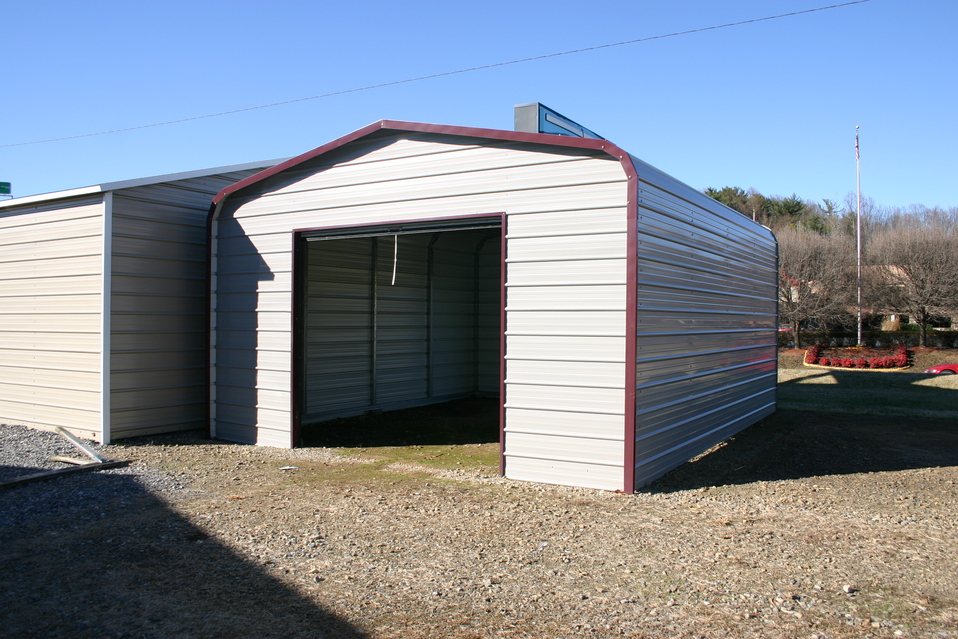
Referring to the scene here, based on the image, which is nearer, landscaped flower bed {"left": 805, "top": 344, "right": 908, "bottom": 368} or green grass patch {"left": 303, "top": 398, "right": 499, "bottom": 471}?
green grass patch {"left": 303, "top": 398, "right": 499, "bottom": 471}

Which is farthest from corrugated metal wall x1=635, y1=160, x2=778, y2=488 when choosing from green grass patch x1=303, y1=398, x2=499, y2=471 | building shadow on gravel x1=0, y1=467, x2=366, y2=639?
building shadow on gravel x1=0, y1=467, x2=366, y2=639

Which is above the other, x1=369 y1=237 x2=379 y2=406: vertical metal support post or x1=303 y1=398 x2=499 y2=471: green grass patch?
x1=369 y1=237 x2=379 y2=406: vertical metal support post

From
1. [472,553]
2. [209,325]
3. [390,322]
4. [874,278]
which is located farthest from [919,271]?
[472,553]

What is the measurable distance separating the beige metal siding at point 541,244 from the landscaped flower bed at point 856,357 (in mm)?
19710

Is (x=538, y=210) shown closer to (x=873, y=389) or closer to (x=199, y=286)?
(x=199, y=286)

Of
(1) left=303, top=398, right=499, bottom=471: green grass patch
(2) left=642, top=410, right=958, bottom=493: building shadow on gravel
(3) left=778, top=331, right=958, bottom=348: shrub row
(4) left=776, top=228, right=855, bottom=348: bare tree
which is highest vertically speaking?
(4) left=776, top=228, right=855, bottom=348: bare tree

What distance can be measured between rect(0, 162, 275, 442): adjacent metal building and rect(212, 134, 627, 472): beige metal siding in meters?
2.47

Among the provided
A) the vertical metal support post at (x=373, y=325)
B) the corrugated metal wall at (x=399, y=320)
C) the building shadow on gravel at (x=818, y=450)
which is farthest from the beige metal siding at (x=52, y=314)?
the building shadow on gravel at (x=818, y=450)

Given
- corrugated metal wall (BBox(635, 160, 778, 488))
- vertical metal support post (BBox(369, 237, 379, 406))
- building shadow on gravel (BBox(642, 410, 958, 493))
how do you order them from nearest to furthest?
corrugated metal wall (BBox(635, 160, 778, 488)) < building shadow on gravel (BBox(642, 410, 958, 493)) < vertical metal support post (BBox(369, 237, 379, 406))

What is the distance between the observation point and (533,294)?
7113 millimetres

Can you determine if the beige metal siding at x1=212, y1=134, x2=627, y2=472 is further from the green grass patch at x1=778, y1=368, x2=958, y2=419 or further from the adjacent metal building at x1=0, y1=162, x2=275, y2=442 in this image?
the green grass patch at x1=778, y1=368, x2=958, y2=419

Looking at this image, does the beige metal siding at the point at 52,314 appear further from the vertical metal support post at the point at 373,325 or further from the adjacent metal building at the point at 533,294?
the vertical metal support post at the point at 373,325

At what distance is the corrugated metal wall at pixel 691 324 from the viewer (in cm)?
686

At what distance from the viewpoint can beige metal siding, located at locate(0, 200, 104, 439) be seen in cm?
938
